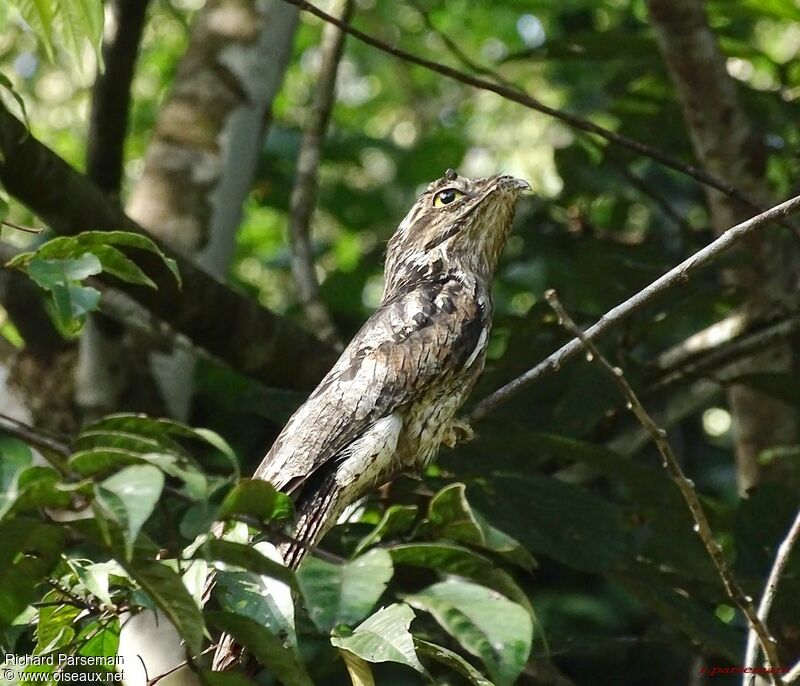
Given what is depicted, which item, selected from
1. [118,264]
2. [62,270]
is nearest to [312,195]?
[118,264]

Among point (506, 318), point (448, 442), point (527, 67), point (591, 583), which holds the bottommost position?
point (591, 583)

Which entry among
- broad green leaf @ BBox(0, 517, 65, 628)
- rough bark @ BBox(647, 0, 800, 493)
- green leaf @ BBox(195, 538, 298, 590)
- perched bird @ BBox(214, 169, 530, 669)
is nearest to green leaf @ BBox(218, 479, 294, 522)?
green leaf @ BBox(195, 538, 298, 590)

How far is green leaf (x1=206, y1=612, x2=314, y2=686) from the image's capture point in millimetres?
2160

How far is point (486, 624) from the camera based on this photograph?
2.07 m

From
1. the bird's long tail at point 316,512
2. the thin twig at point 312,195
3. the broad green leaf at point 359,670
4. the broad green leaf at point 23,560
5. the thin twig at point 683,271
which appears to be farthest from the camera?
the thin twig at point 312,195

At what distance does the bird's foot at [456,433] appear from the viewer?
3.81 meters

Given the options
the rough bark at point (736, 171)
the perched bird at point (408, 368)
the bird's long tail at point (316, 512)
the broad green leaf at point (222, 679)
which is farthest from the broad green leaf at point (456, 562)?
the rough bark at point (736, 171)

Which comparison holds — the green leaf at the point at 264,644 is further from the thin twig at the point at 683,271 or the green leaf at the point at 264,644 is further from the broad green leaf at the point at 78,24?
the broad green leaf at the point at 78,24

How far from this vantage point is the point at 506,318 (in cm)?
442

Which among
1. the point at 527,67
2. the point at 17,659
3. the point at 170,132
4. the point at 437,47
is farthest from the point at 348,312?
the point at 437,47

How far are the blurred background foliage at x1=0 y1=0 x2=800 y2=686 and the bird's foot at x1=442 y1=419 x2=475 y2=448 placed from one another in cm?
4

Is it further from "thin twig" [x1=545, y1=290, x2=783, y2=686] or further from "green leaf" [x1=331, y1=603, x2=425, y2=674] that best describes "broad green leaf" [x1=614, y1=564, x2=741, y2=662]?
"green leaf" [x1=331, y1=603, x2=425, y2=674]

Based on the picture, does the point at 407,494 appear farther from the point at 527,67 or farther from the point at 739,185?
the point at 527,67

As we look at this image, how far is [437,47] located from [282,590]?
9494 millimetres
